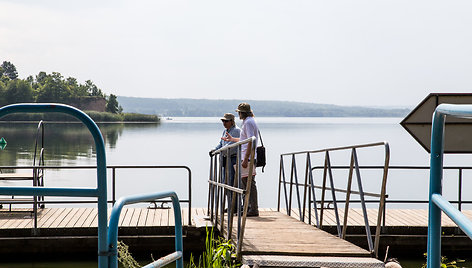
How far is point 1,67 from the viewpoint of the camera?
138m

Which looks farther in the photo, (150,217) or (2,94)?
(2,94)

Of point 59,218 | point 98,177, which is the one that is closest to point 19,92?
point 59,218

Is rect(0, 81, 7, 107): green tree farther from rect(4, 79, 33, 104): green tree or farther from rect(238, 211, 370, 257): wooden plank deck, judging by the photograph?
rect(238, 211, 370, 257): wooden plank deck

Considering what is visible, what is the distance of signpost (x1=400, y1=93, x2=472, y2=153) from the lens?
546cm

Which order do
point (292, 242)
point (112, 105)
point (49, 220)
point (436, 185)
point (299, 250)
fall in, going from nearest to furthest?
point (436, 185) → point (299, 250) → point (292, 242) → point (49, 220) → point (112, 105)

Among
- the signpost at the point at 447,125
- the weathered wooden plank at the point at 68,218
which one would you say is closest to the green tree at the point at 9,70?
the weathered wooden plank at the point at 68,218

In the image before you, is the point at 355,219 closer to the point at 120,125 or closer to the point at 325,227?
the point at 325,227

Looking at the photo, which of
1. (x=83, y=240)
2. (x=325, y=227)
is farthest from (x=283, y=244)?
(x=83, y=240)

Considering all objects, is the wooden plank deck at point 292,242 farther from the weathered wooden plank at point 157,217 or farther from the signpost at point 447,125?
the weathered wooden plank at point 157,217

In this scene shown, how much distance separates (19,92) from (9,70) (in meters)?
32.2

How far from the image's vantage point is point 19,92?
4444 inches

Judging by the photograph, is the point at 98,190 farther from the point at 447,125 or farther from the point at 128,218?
the point at 128,218

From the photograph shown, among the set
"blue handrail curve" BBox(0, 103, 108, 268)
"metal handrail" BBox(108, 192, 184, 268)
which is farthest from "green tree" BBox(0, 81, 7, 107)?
"blue handrail curve" BBox(0, 103, 108, 268)

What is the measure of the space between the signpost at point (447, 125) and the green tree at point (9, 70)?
464 ft
